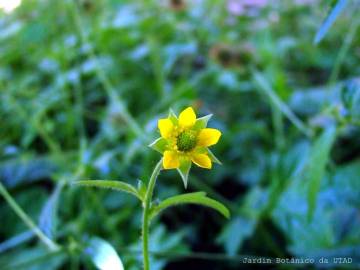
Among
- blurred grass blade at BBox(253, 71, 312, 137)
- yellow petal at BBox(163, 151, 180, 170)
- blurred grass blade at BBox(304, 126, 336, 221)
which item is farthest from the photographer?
blurred grass blade at BBox(253, 71, 312, 137)

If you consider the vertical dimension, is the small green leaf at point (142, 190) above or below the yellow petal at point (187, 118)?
below

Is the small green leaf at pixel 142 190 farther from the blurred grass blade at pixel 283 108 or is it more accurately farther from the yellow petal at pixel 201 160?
the blurred grass blade at pixel 283 108

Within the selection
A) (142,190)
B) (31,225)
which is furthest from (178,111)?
(142,190)

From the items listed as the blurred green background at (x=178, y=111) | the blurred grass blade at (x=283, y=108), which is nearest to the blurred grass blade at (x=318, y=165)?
the blurred green background at (x=178, y=111)

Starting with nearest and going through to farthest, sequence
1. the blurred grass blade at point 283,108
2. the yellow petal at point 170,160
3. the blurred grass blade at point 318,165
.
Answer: the yellow petal at point 170,160
the blurred grass blade at point 318,165
the blurred grass blade at point 283,108

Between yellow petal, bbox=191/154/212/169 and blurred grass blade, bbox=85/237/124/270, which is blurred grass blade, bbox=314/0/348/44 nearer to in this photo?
yellow petal, bbox=191/154/212/169

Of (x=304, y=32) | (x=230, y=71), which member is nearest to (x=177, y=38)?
(x=230, y=71)

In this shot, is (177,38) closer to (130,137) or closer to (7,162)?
(130,137)

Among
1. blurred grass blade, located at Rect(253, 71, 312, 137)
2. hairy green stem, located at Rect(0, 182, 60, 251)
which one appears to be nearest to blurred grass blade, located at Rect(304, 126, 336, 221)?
blurred grass blade, located at Rect(253, 71, 312, 137)

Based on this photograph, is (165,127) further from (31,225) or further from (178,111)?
(178,111)
